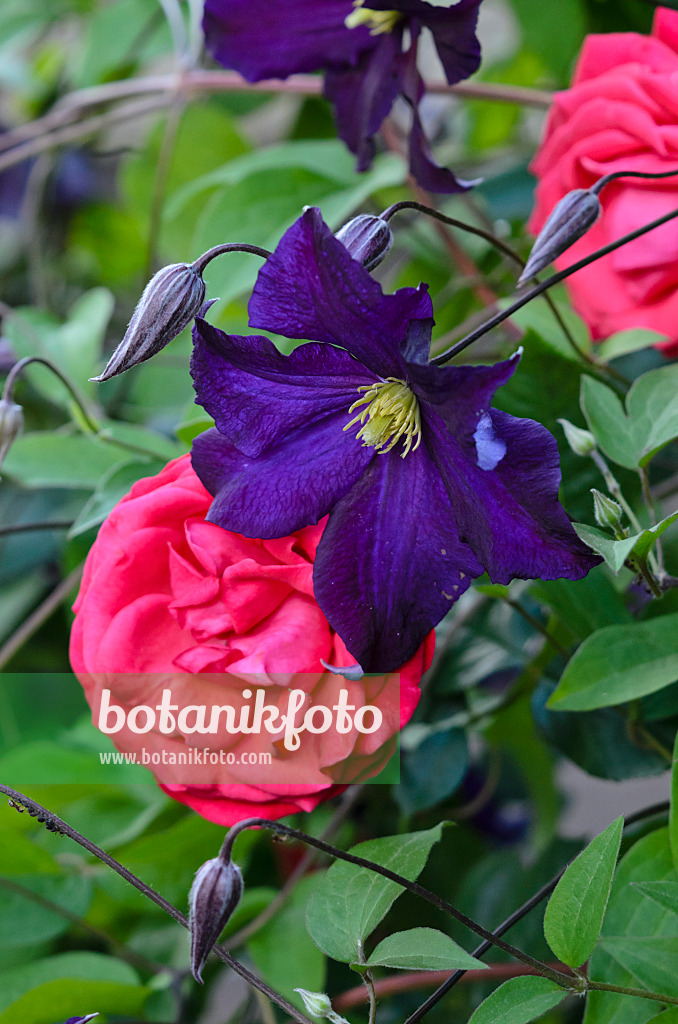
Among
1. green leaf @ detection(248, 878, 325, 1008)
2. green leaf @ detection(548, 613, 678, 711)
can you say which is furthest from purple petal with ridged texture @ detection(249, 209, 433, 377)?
green leaf @ detection(248, 878, 325, 1008)

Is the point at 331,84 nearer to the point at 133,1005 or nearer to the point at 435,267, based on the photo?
the point at 435,267

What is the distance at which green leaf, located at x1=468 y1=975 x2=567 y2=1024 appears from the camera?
216 millimetres

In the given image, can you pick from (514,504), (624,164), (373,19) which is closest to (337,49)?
(373,19)

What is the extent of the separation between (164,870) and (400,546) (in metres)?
0.18

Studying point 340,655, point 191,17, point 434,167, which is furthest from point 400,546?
point 191,17

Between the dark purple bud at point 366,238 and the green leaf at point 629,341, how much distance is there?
0.39ft

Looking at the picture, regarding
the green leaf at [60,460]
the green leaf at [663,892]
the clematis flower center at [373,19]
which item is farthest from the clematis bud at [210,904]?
the clematis flower center at [373,19]

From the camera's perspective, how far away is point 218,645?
240mm

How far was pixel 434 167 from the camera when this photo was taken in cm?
32

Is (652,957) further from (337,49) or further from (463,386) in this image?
(337,49)

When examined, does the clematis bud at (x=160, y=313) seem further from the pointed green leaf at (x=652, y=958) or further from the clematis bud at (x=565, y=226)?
the pointed green leaf at (x=652, y=958)

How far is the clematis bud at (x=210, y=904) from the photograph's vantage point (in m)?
0.20

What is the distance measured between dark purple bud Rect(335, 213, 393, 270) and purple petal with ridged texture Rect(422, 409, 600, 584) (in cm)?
4

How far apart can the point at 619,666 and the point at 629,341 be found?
0.37ft
